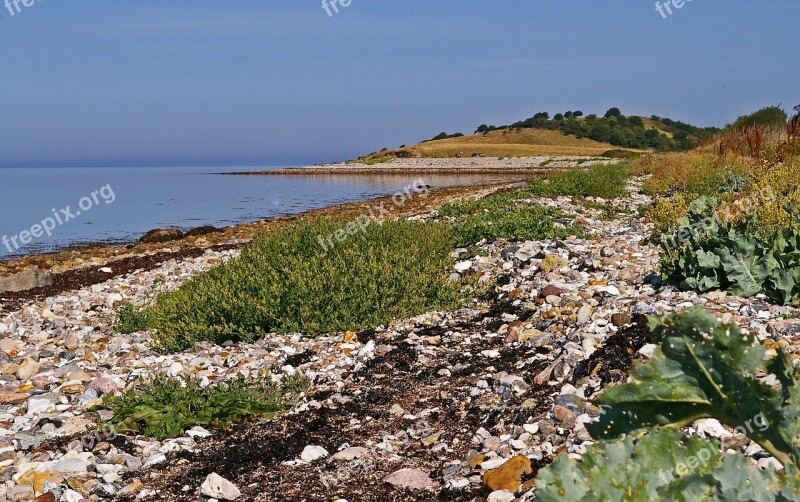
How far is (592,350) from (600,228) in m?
6.92

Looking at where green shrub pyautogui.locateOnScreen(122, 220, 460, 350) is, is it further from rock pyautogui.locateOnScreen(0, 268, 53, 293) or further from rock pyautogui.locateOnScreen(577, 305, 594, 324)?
rock pyautogui.locateOnScreen(0, 268, 53, 293)

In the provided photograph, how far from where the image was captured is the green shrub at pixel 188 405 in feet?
15.7

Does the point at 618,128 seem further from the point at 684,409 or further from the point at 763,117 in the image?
the point at 684,409

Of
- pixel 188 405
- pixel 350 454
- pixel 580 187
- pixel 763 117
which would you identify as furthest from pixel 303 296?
pixel 763 117

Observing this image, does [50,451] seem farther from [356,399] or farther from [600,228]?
[600,228]

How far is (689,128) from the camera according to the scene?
11250 centimetres

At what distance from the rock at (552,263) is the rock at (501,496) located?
17.1 feet

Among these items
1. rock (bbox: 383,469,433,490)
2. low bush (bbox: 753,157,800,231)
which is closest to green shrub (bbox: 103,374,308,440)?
rock (bbox: 383,469,433,490)

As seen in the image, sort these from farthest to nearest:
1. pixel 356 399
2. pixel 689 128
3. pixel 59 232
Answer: pixel 689 128 < pixel 59 232 < pixel 356 399

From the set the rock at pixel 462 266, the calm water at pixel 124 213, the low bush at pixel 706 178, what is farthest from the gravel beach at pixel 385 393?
the calm water at pixel 124 213

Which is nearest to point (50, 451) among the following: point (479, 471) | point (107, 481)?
point (107, 481)

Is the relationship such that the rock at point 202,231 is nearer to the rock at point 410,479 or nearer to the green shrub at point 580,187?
the green shrub at point 580,187

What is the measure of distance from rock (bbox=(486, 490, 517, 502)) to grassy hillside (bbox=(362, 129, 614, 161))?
75977 mm

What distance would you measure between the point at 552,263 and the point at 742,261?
2547 mm
